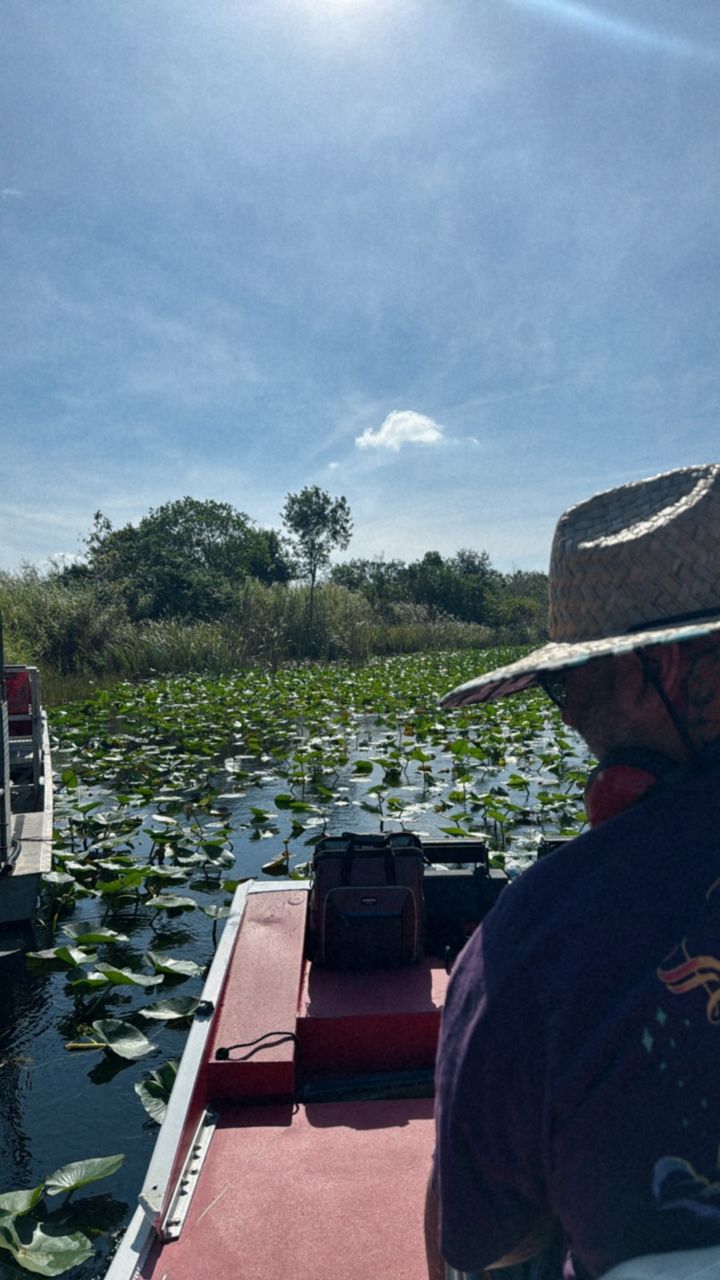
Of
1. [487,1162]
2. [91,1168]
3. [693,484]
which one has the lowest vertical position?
[91,1168]

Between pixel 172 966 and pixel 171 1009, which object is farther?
pixel 172 966

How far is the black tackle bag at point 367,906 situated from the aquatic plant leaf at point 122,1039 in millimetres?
706

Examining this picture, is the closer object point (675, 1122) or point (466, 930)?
point (675, 1122)

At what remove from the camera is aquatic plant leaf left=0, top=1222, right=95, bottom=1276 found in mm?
1850

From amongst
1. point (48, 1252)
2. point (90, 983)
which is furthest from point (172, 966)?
point (48, 1252)

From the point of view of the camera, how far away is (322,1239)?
174 cm

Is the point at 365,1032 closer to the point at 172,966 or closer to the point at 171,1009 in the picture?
the point at 171,1009

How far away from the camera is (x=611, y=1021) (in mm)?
687

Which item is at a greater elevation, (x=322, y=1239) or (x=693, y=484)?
(x=693, y=484)

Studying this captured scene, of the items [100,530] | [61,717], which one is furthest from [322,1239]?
[100,530]

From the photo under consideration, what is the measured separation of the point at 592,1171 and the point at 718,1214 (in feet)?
0.34

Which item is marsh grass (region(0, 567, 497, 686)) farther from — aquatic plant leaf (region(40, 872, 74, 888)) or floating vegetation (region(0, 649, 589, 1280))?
aquatic plant leaf (region(40, 872, 74, 888))

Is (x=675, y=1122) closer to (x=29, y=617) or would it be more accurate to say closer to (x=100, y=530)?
(x=29, y=617)

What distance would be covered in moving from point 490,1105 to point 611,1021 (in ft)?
0.49
